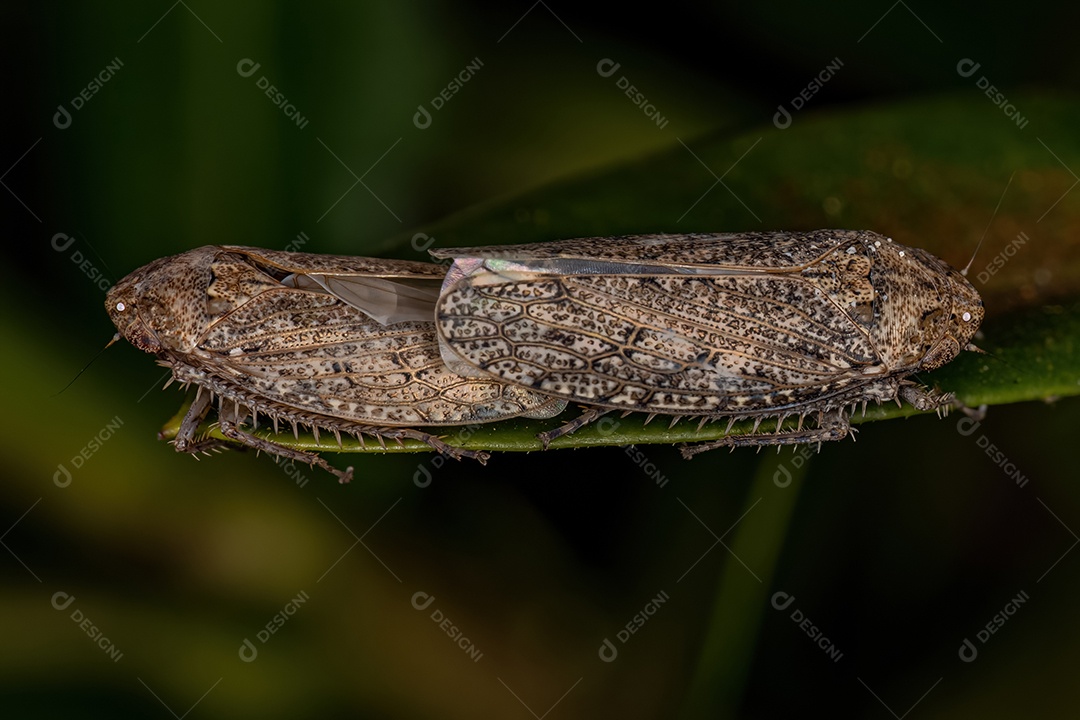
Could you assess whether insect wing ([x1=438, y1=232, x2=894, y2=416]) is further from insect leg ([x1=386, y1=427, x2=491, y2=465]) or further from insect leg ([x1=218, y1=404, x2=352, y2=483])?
insect leg ([x1=218, y1=404, x2=352, y2=483])

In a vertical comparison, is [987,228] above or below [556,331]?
below

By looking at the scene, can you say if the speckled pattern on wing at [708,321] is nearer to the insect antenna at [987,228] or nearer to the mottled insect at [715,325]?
the mottled insect at [715,325]

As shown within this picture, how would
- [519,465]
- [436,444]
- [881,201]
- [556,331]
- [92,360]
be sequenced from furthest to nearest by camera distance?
[519,465] < [881,201] < [92,360] < [556,331] < [436,444]

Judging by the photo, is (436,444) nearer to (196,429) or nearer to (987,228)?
(196,429)

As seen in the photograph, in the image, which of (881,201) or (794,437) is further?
(881,201)

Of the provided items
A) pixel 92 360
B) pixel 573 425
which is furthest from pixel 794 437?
pixel 92 360

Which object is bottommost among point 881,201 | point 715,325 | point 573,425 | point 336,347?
point 881,201

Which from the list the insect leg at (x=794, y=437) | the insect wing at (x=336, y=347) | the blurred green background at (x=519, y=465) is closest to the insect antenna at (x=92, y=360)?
the blurred green background at (x=519, y=465)
